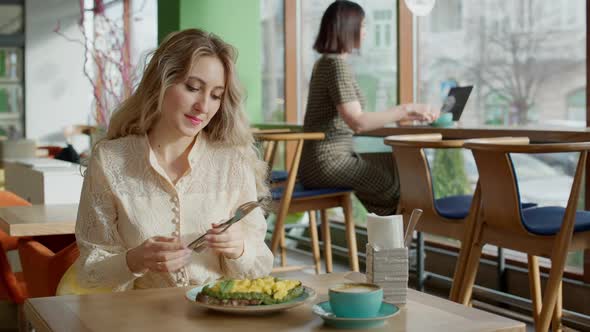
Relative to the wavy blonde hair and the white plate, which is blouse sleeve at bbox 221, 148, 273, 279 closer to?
the wavy blonde hair

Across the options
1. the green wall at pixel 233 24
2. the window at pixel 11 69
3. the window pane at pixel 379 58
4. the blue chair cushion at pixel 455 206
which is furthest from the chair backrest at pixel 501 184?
the window at pixel 11 69

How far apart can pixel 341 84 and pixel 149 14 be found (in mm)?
5801

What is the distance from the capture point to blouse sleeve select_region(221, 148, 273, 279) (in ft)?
6.73

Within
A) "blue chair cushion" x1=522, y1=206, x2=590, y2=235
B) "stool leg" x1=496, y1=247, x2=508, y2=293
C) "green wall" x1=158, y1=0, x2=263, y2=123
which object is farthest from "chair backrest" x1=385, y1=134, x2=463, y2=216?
"green wall" x1=158, y1=0, x2=263, y2=123

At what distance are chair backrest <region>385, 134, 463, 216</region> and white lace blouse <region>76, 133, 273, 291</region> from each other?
1407 mm

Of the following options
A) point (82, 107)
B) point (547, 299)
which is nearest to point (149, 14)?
point (82, 107)

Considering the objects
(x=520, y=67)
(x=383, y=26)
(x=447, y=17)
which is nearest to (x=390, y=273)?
(x=520, y=67)

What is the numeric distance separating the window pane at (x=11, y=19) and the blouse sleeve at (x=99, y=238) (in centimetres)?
928

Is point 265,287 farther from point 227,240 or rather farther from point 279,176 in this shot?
point 279,176

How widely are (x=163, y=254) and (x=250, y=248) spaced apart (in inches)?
12.5

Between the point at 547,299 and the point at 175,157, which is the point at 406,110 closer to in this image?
the point at 547,299

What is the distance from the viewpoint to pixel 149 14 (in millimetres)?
9664

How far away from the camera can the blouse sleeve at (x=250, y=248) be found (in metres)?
2.05

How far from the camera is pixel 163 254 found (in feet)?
5.92
